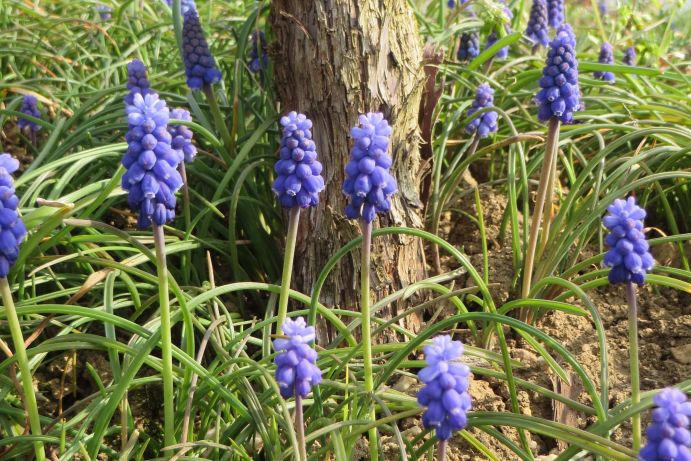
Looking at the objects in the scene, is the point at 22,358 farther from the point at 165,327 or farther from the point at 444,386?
the point at 444,386

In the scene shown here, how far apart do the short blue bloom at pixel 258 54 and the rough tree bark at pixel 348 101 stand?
797 millimetres

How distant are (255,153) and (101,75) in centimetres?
159

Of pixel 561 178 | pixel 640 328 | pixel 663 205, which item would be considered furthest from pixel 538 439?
pixel 561 178

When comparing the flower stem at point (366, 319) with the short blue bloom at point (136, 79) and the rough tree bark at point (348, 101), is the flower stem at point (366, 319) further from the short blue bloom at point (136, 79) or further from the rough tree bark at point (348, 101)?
the short blue bloom at point (136, 79)

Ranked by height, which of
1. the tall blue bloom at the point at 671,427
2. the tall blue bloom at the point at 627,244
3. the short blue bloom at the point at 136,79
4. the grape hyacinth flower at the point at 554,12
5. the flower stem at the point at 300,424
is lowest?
the flower stem at the point at 300,424

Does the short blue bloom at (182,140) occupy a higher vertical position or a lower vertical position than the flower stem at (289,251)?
higher

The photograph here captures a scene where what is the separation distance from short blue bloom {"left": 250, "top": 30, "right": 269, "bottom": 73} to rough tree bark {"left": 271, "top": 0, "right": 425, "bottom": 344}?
80cm

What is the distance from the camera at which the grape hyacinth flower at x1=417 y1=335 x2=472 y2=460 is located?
7.41ft

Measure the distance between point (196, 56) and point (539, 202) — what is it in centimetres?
192

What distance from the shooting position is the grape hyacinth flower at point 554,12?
239 inches

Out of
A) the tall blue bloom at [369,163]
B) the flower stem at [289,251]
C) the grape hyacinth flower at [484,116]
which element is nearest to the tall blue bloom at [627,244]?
the tall blue bloom at [369,163]

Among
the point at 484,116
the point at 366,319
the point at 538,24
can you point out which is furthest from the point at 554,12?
the point at 366,319

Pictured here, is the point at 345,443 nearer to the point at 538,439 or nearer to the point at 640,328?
the point at 538,439

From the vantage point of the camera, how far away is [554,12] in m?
6.10
